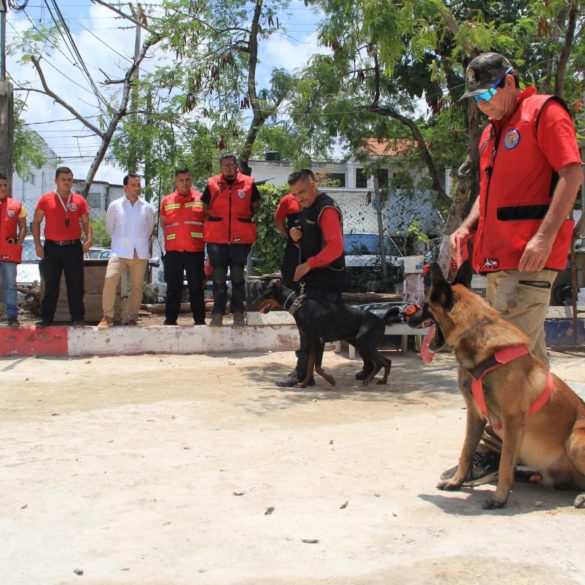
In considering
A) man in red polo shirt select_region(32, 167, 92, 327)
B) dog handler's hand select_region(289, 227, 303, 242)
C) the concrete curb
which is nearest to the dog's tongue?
dog handler's hand select_region(289, 227, 303, 242)

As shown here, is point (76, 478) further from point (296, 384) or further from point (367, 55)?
point (367, 55)

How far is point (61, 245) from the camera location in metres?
8.74

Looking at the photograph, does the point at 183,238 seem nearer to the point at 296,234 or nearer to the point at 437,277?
the point at 296,234

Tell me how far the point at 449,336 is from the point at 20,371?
17.8ft

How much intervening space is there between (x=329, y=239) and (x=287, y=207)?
53.9 inches

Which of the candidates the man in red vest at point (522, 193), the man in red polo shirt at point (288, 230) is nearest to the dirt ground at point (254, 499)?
the man in red vest at point (522, 193)

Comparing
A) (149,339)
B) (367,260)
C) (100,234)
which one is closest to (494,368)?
(149,339)

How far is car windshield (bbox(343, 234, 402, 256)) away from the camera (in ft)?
45.2

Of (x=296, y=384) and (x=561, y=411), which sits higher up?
Answer: (x=561, y=411)

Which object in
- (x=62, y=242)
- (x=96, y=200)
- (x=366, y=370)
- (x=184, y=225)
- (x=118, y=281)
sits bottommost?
(x=366, y=370)

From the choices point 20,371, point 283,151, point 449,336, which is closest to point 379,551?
point 449,336

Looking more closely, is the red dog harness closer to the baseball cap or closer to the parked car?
the baseball cap

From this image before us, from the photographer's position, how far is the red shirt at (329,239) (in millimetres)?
6656

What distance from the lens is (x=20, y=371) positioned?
7.43m
